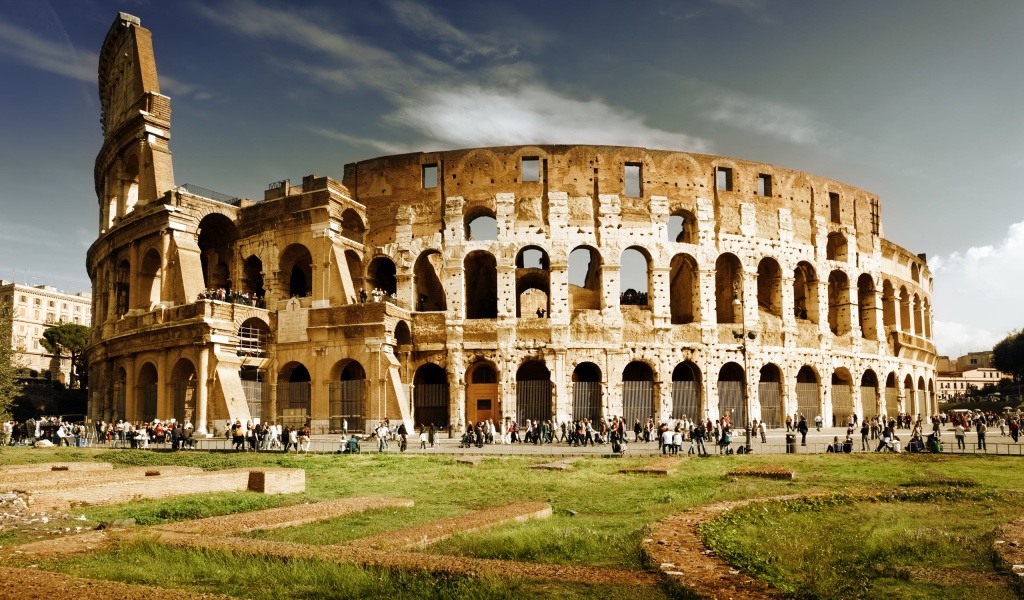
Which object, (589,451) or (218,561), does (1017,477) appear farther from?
(218,561)

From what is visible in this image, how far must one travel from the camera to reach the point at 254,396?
30266mm

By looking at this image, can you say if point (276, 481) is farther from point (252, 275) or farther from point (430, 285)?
point (252, 275)

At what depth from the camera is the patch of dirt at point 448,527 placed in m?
7.95

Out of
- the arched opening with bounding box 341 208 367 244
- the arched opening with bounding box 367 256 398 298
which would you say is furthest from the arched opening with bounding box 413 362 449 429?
the arched opening with bounding box 341 208 367 244

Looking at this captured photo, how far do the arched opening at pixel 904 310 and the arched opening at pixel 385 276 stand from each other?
87.1 feet

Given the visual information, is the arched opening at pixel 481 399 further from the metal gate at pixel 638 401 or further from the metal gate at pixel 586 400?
the metal gate at pixel 638 401

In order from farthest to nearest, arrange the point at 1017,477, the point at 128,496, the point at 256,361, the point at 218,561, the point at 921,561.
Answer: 1. the point at 256,361
2. the point at 1017,477
3. the point at 128,496
4. the point at 921,561
5. the point at 218,561

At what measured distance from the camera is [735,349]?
107 feet

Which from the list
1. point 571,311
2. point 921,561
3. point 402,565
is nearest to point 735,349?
point 571,311

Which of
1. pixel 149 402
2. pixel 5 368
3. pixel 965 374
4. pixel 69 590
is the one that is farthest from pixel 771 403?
pixel 965 374

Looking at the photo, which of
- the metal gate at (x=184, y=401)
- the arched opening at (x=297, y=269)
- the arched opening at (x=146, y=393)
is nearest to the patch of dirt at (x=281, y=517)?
the metal gate at (x=184, y=401)

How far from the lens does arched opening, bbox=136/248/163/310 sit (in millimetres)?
32281

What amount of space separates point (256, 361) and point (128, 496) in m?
18.7

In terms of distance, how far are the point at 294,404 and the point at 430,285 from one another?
8162mm
